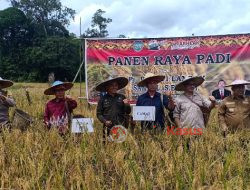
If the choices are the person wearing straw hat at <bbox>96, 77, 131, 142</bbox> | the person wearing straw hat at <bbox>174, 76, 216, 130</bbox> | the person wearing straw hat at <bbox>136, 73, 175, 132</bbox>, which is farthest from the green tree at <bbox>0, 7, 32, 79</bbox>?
the person wearing straw hat at <bbox>174, 76, 216, 130</bbox>

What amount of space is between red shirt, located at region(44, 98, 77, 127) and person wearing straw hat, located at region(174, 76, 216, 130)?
1.38 meters

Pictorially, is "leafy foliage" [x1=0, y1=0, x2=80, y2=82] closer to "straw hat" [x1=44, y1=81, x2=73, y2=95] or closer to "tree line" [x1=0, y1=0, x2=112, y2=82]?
"tree line" [x1=0, y1=0, x2=112, y2=82]

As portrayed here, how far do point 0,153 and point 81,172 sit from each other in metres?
1.12

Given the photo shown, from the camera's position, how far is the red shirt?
4.51 metres

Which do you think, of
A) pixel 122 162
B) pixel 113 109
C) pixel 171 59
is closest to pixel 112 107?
pixel 113 109

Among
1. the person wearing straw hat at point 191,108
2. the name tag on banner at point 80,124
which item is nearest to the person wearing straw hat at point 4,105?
the name tag on banner at point 80,124

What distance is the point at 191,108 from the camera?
4.21 m

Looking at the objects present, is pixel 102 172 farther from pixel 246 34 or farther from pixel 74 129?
pixel 246 34

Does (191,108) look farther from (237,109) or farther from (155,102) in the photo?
(237,109)

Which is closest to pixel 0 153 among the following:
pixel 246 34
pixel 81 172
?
pixel 81 172

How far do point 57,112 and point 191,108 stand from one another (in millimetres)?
1699

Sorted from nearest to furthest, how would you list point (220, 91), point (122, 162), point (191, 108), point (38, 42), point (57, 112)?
point (122, 162) < point (191, 108) < point (57, 112) < point (220, 91) < point (38, 42)

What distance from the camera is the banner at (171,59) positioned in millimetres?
7516

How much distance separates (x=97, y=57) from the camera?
8102 millimetres
